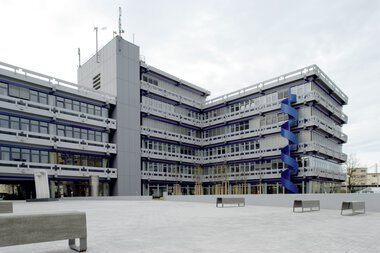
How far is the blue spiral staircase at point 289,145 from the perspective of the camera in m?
40.8

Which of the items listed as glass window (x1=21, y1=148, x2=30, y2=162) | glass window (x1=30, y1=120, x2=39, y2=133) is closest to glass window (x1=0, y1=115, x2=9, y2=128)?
glass window (x1=30, y1=120, x2=39, y2=133)

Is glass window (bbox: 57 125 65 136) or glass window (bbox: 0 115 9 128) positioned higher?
glass window (bbox: 0 115 9 128)

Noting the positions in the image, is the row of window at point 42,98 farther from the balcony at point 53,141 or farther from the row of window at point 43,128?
the balcony at point 53,141

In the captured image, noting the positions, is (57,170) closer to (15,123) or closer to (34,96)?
(15,123)

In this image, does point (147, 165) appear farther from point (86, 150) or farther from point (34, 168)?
point (34, 168)

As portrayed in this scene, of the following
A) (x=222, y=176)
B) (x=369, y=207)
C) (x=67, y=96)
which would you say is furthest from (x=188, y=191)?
(x=369, y=207)

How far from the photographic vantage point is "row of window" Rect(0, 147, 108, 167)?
3391cm

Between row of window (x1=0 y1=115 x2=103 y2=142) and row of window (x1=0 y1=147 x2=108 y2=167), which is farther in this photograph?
row of window (x1=0 y1=115 x2=103 y2=142)

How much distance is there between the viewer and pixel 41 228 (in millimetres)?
5910

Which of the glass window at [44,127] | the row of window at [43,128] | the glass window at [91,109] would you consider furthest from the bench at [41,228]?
the glass window at [91,109]

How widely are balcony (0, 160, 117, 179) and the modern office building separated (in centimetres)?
11

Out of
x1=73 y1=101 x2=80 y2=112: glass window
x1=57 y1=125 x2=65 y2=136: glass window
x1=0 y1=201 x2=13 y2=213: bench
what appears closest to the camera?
x1=0 y1=201 x2=13 y2=213: bench

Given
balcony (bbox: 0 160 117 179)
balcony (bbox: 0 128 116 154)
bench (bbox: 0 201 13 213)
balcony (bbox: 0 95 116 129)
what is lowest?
balcony (bbox: 0 160 117 179)

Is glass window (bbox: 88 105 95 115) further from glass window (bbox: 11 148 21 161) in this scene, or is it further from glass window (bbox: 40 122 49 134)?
glass window (bbox: 11 148 21 161)
